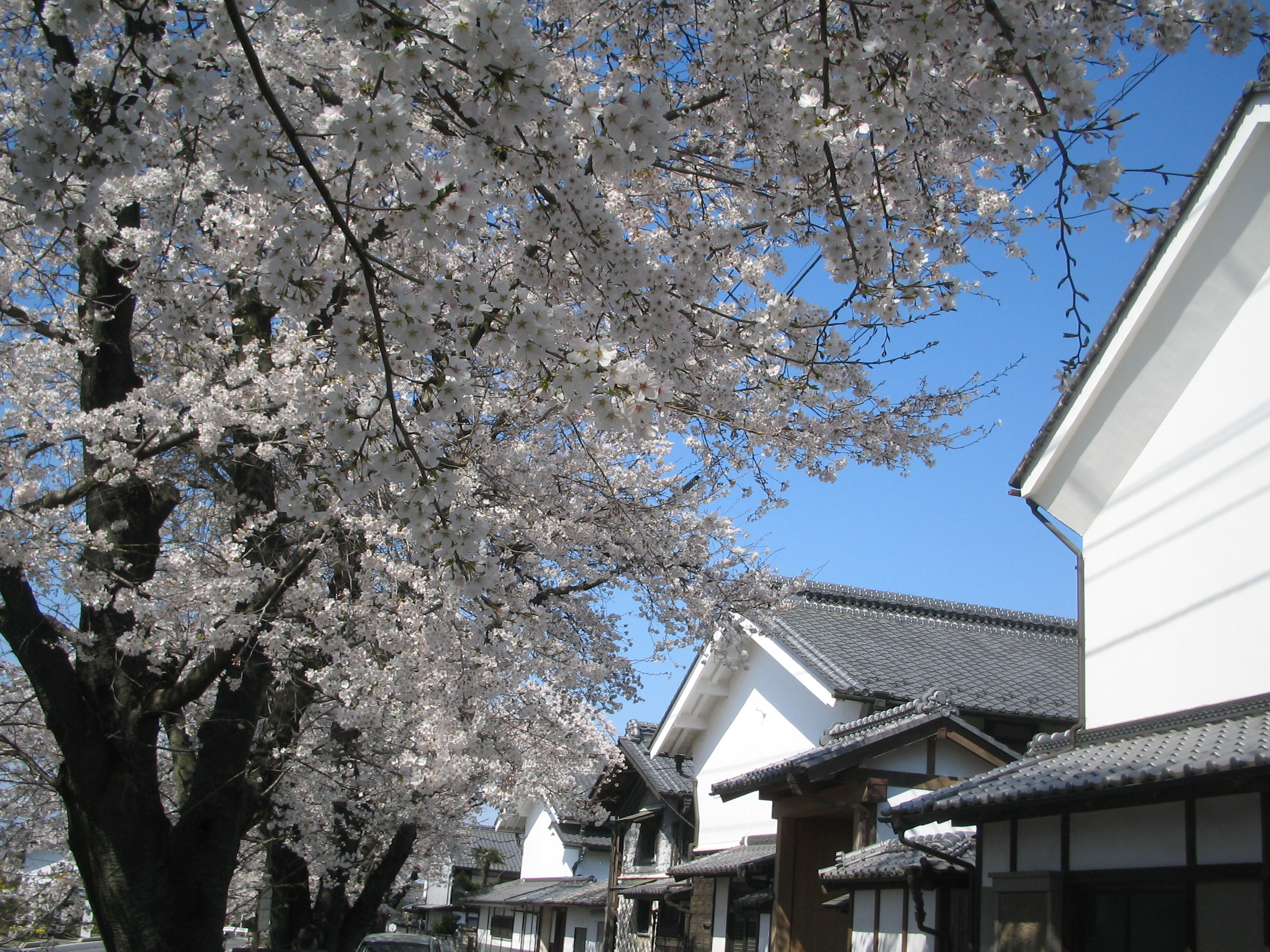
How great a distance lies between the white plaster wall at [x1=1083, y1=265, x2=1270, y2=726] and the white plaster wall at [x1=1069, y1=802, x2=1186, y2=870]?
0.94 meters

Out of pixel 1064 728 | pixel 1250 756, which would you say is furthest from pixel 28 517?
pixel 1064 728

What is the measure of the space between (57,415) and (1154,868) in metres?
8.41

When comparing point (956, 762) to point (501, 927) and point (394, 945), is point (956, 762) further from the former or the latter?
point (501, 927)

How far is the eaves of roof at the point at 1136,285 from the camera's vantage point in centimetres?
605

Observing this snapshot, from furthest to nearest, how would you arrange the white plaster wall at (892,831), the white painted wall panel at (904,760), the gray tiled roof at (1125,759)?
the white painted wall panel at (904,760) < the white plaster wall at (892,831) < the gray tiled roof at (1125,759)

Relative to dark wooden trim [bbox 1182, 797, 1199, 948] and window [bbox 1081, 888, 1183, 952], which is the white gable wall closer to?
dark wooden trim [bbox 1182, 797, 1199, 948]

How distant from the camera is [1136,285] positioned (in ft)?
22.2

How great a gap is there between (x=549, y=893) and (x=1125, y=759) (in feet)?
71.3

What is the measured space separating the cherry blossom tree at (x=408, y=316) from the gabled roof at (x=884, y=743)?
6.91ft

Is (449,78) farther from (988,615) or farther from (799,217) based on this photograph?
(988,615)

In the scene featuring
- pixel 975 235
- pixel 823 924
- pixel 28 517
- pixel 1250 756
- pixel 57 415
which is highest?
pixel 975 235

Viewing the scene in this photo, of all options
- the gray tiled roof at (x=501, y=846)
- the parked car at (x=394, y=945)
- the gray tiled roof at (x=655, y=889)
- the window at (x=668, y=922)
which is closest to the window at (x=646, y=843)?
the gray tiled roof at (x=655, y=889)

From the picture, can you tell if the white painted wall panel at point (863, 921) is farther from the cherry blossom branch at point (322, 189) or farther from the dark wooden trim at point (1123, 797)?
the cherry blossom branch at point (322, 189)

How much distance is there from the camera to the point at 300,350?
6043mm
